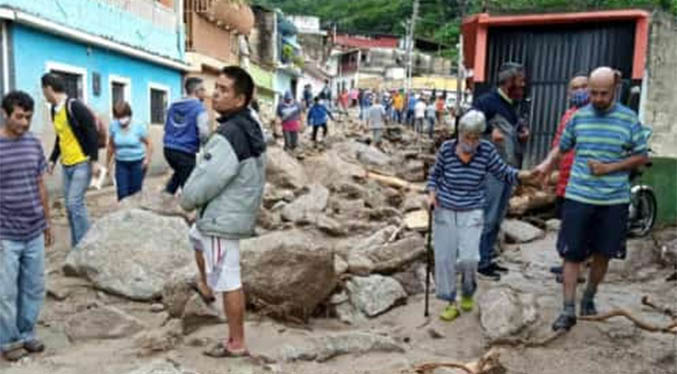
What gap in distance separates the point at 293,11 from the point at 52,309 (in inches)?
2730

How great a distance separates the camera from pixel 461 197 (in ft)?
15.5

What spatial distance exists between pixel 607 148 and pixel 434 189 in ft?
3.88

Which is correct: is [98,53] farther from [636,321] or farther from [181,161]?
[636,321]

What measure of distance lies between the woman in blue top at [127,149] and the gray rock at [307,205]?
6.50 ft

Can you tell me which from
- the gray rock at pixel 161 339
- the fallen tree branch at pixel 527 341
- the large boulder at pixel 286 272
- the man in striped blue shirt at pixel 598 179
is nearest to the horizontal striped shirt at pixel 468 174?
the man in striped blue shirt at pixel 598 179

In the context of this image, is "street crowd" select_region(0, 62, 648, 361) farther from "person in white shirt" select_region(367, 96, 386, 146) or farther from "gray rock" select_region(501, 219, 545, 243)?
"person in white shirt" select_region(367, 96, 386, 146)

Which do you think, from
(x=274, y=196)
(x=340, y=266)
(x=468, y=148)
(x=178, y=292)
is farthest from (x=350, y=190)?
(x=468, y=148)

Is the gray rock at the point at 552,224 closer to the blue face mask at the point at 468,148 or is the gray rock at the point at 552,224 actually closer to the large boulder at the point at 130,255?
the blue face mask at the point at 468,148

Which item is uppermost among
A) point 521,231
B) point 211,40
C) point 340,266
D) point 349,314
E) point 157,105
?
point 211,40

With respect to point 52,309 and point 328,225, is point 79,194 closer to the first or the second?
point 52,309

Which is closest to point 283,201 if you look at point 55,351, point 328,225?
point 328,225

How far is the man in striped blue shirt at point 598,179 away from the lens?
4262mm

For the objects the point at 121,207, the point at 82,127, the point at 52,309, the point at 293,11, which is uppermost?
the point at 293,11

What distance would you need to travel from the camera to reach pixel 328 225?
8289 mm
